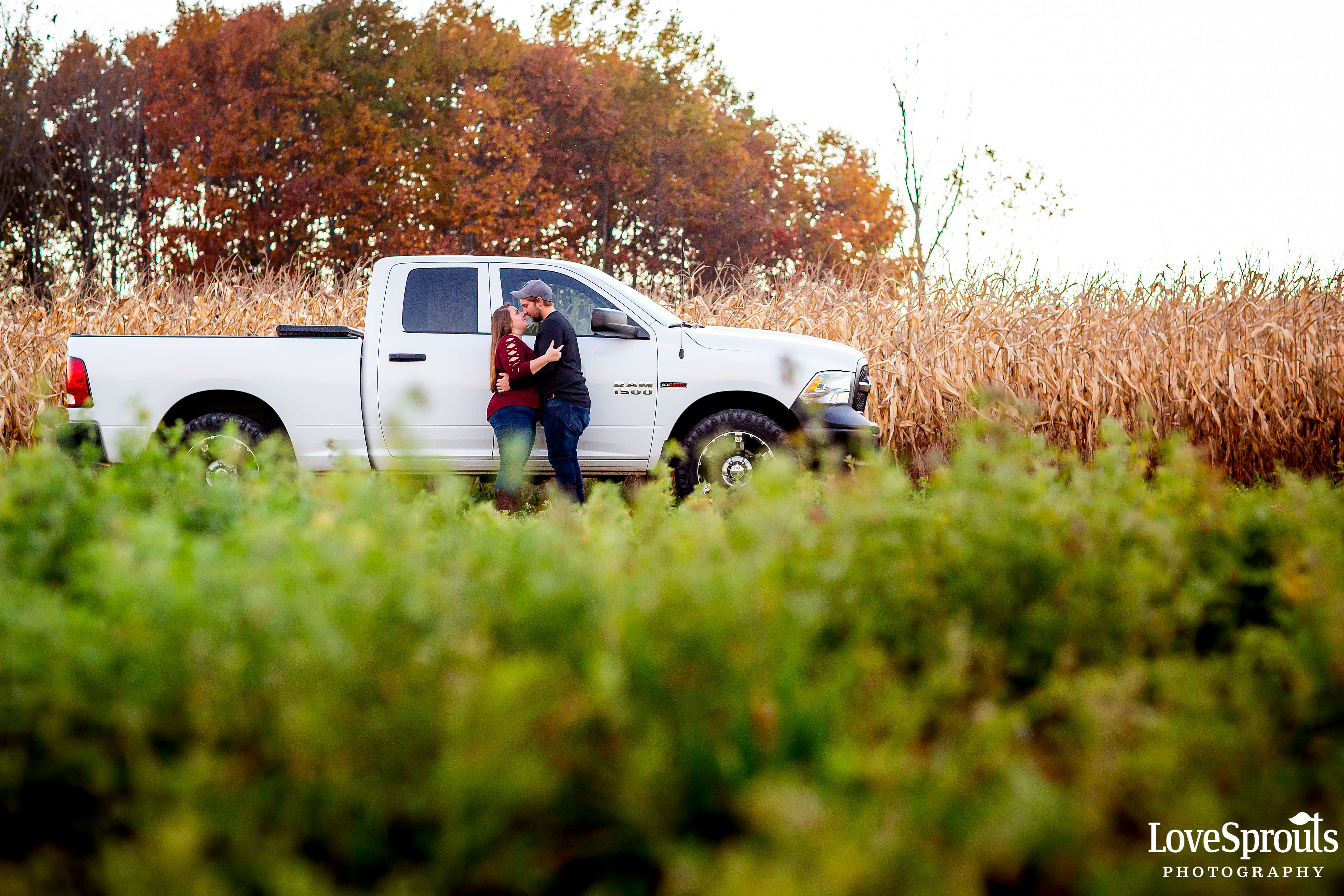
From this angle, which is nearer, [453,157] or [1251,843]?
[1251,843]

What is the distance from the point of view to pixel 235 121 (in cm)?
2841

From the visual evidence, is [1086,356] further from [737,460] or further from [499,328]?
[499,328]

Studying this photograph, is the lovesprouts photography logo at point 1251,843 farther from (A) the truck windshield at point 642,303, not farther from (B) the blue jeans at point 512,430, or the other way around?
(A) the truck windshield at point 642,303

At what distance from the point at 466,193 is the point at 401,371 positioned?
2194cm

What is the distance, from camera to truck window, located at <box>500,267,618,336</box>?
8.07 meters

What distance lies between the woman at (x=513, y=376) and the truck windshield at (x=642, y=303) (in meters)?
0.96

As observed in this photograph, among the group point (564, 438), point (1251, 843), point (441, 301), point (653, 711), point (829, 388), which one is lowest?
point (1251, 843)

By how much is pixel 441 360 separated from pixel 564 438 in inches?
53.4

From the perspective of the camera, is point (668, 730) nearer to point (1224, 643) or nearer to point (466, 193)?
point (1224, 643)

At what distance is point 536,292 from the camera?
7.54 m

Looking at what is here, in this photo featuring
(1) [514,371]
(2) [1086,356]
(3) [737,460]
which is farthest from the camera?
(2) [1086,356]

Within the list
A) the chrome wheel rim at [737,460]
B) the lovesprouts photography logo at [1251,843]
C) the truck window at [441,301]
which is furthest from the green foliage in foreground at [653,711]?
the truck window at [441,301]

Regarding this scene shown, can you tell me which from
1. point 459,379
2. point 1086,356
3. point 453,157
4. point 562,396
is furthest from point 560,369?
point 453,157

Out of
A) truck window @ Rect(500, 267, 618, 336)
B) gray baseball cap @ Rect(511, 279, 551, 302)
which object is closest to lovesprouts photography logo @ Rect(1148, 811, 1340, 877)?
gray baseball cap @ Rect(511, 279, 551, 302)
